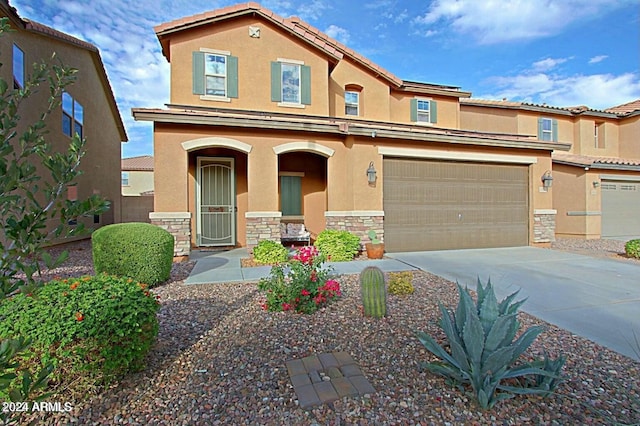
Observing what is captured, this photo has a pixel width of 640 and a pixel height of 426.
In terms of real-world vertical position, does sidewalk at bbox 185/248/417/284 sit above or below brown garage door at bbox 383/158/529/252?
below

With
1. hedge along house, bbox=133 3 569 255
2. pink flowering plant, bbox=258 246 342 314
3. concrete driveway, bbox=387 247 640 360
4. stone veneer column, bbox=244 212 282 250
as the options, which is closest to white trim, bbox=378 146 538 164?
hedge along house, bbox=133 3 569 255

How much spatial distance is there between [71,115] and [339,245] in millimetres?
11401

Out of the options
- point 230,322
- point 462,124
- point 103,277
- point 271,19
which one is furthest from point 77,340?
point 462,124

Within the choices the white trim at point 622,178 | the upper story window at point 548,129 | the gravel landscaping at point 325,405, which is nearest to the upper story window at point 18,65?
the gravel landscaping at point 325,405

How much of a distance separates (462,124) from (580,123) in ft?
22.2

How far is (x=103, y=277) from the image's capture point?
3059 millimetres

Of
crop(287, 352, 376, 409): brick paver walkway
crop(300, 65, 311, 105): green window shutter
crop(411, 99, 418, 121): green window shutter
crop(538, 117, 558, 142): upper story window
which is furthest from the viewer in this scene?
crop(538, 117, 558, 142): upper story window

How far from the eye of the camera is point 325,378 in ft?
8.83

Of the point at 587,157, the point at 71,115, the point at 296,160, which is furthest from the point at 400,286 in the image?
the point at 587,157

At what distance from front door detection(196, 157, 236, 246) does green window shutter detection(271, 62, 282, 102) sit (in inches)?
99.7

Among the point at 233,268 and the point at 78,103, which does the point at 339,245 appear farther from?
the point at 78,103

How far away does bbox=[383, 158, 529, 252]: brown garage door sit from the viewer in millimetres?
9227

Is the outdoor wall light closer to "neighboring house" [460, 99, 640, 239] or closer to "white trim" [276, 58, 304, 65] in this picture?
"neighboring house" [460, 99, 640, 239]

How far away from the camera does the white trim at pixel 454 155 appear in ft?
29.8
